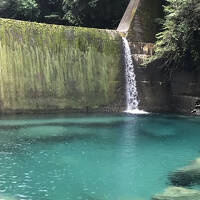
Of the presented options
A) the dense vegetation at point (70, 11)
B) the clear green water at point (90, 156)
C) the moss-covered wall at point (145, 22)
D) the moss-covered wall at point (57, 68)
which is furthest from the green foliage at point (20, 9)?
the clear green water at point (90, 156)

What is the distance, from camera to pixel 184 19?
13328 millimetres

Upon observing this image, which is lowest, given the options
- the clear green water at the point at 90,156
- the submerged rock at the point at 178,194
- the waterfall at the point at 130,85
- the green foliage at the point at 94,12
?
the submerged rock at the point at 178,194

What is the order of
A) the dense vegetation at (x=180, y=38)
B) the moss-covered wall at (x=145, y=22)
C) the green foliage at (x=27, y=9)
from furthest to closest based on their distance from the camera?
1. the green foliage at (x=27, y=9)
2. the moss-covered wall at (x=145, y=22)
3. the dense vegetation at (x=180, y=38)

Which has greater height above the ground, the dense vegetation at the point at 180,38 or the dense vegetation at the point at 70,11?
the dense vegetation at the point at 70,11

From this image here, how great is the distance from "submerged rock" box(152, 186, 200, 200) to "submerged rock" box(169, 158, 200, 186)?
314 millimetres

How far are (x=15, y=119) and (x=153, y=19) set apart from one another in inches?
326

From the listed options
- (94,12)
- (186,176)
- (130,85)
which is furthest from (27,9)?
(186,176)

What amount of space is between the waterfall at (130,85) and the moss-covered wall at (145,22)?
2.31 ft

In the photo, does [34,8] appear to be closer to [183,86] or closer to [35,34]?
[35,34]

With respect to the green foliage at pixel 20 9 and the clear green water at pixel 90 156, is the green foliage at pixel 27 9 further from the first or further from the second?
the clear green water at pixel 90 156

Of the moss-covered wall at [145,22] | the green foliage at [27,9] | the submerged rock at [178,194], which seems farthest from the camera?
the green foliage at [27,9]

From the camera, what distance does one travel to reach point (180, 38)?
44.8 ft

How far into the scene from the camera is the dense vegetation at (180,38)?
1313 cm

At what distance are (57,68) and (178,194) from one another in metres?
8.77
